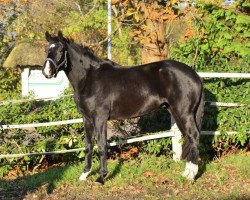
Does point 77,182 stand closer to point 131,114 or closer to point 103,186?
point 103,186

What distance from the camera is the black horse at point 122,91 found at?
604 centimetres

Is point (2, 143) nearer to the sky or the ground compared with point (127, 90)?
nearer to the ground

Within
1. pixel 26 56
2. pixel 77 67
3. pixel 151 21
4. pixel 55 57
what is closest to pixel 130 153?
pixel 77 67

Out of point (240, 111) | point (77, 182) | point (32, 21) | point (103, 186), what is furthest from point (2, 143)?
point (32, 21)

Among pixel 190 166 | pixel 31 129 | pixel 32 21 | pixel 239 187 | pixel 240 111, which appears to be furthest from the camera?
pixel 32 21

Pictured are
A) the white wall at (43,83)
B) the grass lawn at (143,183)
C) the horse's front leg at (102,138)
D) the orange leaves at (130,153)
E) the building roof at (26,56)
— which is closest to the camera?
the grass lawn at (143,183)

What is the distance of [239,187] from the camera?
548 centimetres

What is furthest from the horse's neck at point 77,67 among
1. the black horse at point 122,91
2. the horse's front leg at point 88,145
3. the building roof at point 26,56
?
the building roof at point 26,56

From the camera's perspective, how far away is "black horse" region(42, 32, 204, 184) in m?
6.04

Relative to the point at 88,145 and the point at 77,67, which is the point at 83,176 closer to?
the point at 88,145

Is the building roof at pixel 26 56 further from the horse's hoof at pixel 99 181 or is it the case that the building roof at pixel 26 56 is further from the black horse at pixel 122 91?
the horse's hoof at pixel 99 181

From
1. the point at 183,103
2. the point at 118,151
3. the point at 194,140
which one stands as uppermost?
the point at 183,103

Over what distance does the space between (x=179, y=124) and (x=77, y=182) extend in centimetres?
167

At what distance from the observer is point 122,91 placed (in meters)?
6.23
